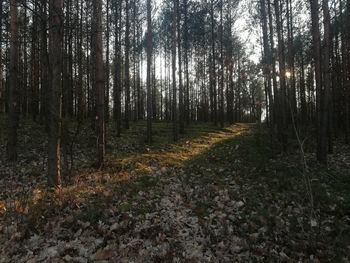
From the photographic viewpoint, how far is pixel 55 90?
312 inches

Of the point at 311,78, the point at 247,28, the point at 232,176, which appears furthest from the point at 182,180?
the point at 311,78

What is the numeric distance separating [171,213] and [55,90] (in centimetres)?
387

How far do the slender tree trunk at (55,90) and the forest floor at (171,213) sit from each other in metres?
0.59

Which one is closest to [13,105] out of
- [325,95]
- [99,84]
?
[99,84]

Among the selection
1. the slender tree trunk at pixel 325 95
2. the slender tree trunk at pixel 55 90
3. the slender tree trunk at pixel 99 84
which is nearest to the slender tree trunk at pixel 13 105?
the slender tree trunk at pixel 99 84

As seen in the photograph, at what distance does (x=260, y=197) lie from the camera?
877 centimetres

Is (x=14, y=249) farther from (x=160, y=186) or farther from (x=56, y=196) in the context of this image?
(x=160, y=186)

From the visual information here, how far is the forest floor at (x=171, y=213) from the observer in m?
5.62

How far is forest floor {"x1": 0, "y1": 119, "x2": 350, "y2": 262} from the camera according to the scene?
18.4 ft

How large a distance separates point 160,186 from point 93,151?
552 cm

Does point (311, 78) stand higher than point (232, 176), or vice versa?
point (311, 78)

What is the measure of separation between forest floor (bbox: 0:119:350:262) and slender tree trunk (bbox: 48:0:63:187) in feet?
1.92

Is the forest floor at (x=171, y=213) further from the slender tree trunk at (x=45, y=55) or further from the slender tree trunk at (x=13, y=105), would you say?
the slender tree trunk at (x=45, y=55)

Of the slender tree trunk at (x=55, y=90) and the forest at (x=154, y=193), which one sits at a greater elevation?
the slender tree trunk at (x=55, y=90)
